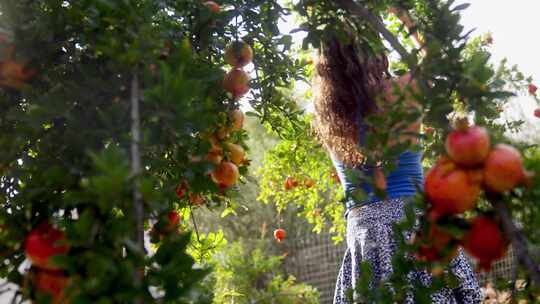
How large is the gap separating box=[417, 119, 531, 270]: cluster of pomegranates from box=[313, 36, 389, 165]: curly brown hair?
824 mm

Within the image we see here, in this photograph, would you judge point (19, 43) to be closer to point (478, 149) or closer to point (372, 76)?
point (478, 149)

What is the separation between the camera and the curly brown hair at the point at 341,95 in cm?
158

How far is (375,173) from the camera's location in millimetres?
818

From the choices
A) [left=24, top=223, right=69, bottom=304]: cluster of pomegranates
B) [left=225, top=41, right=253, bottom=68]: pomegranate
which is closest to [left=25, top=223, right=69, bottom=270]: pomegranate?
[left=24, top=223, right=69, bottom=304]: cluster of pomegranates

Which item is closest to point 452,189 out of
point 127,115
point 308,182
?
point 127,115

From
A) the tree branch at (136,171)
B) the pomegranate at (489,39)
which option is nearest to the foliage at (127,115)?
the tree branch at (136,171)

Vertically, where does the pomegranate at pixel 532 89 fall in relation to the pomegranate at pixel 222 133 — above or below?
above

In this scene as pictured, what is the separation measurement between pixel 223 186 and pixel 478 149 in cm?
58

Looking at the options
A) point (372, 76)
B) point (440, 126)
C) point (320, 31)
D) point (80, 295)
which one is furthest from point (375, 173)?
point (372, 76)

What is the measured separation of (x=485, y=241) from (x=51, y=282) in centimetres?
52

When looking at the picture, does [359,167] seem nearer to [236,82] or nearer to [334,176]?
[236,82]

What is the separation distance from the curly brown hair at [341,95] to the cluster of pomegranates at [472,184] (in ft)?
2.70

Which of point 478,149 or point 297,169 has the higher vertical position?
point 297,169

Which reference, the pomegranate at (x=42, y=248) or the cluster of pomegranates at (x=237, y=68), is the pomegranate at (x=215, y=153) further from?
the pomegranate at (x=42, y=248)
